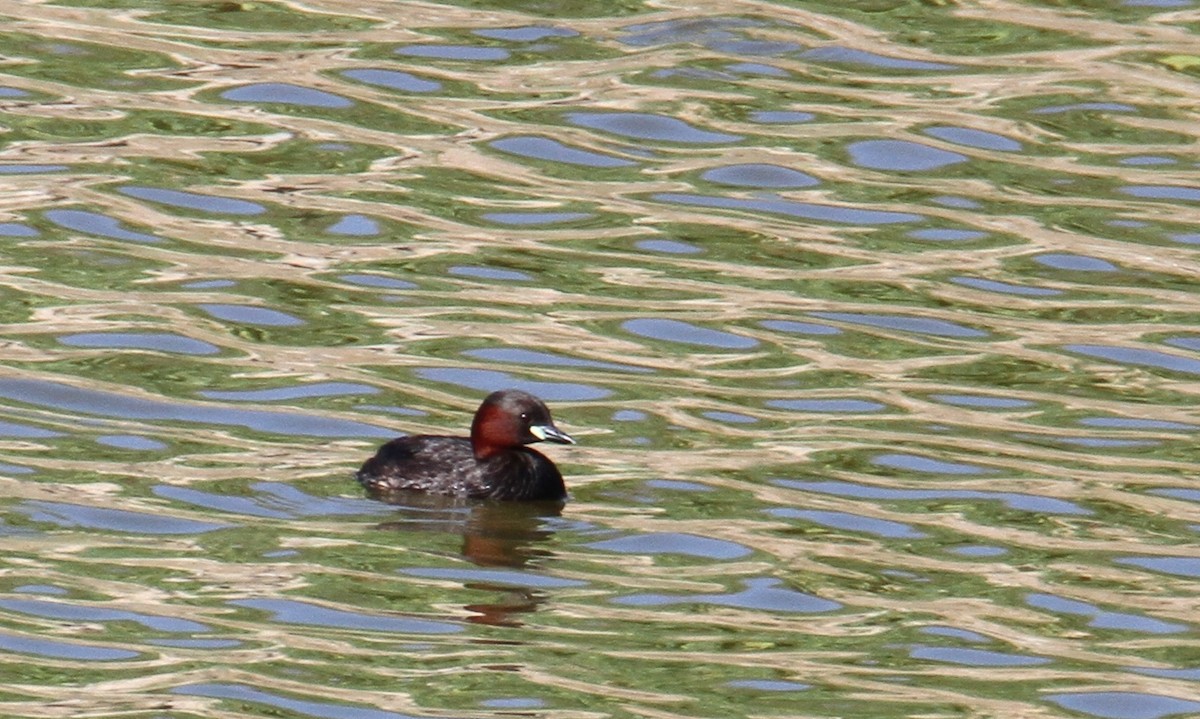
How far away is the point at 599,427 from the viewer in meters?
11.5

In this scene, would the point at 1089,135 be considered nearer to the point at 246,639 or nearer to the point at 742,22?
the point at 742,22

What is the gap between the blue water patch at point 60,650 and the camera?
8391 millimetres

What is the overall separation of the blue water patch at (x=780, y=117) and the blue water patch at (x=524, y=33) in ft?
5.20

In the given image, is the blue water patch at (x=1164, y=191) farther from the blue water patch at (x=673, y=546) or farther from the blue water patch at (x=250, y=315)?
the blue water patch at (x=673, y=546)

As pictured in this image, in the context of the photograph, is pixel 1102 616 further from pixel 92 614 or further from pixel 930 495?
pixel 92 614

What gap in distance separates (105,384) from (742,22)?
21.7 feet

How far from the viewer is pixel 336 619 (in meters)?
8.89

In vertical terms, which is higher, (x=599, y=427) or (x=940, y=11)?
(x=940, y=11)

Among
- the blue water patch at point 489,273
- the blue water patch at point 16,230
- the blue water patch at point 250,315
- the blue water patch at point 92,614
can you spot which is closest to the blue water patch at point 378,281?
the blue water patch at point 489,273

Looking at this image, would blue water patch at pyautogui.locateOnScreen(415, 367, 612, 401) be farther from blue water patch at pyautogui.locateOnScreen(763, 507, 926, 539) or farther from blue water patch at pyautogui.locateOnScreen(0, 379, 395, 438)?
blue water patch at pyautogui.locateOnScreen(763, 507, 926, 539)

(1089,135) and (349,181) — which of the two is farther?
(1089,135)

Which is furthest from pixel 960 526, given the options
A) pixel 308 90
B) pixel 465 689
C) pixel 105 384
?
pixel 308 90

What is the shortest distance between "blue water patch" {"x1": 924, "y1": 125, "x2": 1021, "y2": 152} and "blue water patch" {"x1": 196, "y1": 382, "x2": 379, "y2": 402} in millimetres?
4997

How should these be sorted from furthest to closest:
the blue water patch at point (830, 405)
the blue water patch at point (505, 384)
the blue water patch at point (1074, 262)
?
the blue water patch at point (1074, 262)
the blue water patch at point (505, 384)
the blue water patch at point (830, 405)
